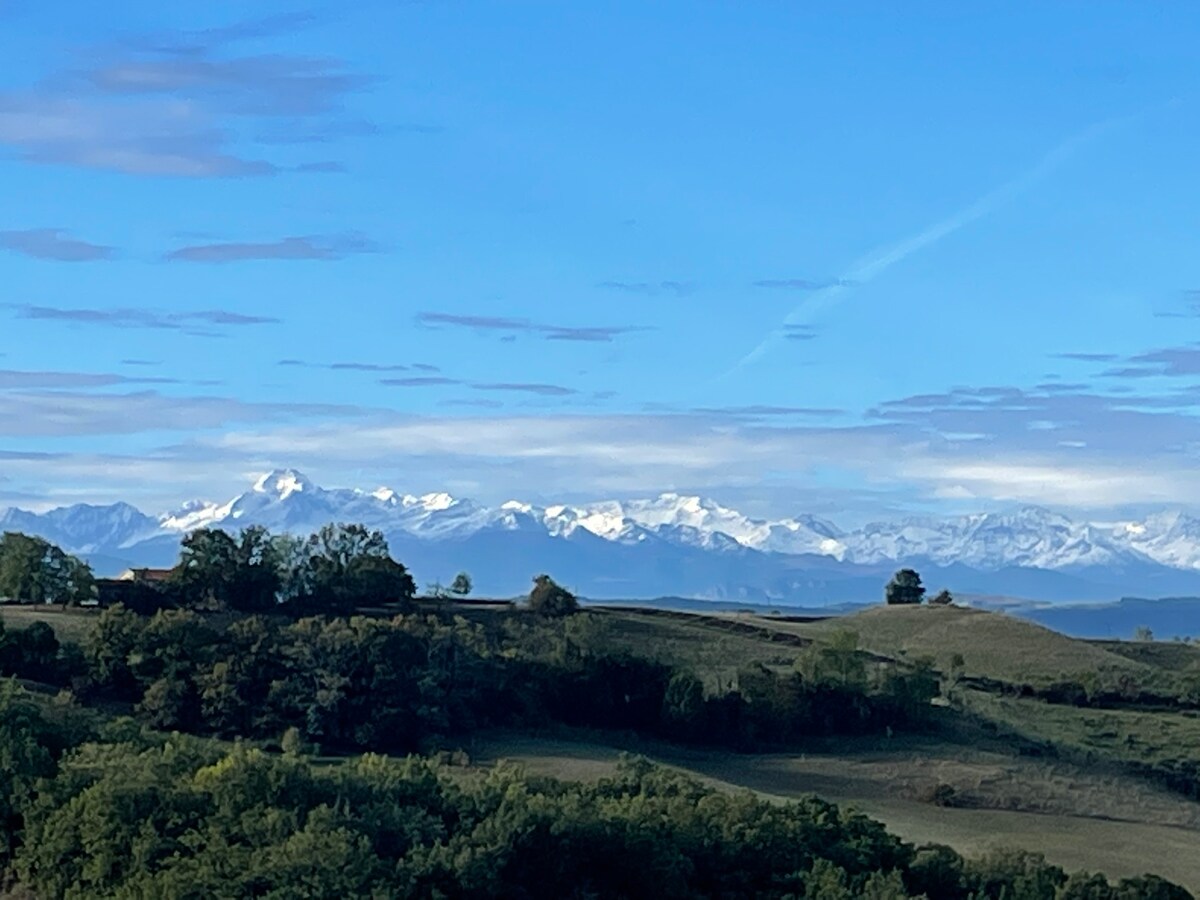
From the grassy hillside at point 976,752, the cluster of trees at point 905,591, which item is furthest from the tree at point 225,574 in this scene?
the cluster of trees at point 905,591

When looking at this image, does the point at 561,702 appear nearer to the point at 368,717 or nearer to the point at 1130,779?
the point at 368,717

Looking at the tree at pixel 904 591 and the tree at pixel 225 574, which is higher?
the tree at pixel 904 591

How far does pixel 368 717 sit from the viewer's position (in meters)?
71.2

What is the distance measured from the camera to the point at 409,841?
43.6 meters

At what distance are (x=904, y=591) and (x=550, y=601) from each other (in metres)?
50.4

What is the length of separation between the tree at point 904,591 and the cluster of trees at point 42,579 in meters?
67.6

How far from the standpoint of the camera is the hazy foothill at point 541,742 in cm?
4416

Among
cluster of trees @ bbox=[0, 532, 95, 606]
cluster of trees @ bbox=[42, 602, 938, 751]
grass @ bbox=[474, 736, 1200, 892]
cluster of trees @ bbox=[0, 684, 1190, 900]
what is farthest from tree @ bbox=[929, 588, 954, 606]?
cluster of trees @ bbox=[0, 684, 1190, 900]

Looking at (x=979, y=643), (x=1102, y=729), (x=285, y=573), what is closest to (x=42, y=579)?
(x=285, y=573)

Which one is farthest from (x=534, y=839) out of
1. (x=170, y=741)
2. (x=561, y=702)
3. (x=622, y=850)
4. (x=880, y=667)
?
(x=880, y=667)

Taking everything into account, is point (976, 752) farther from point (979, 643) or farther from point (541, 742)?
point (979, 643)

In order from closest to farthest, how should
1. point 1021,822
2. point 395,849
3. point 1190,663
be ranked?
point 395,849
point 1021,822
point 1190,663

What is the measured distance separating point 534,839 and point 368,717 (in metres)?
27.6

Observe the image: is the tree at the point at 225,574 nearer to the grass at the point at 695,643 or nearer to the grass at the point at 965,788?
the grass at the point at 695,643
